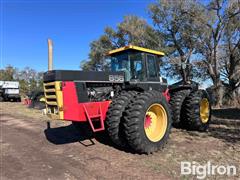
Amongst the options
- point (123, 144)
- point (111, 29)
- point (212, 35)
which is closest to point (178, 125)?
point (123, 144)

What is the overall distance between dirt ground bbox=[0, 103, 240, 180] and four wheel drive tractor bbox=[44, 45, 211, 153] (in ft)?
1.42

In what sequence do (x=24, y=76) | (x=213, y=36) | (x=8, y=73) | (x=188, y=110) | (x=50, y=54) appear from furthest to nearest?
(x=24, y=76), (x=8, y=73), (x=213, y=36), (x=50, y=54), (x=188, y=110)

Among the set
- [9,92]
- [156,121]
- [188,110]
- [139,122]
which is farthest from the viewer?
[9,92]

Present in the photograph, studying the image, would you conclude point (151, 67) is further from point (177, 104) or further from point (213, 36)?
point (213, 36)

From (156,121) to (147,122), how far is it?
324 mm

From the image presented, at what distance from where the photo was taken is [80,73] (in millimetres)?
5562

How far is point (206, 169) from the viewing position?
174 inches

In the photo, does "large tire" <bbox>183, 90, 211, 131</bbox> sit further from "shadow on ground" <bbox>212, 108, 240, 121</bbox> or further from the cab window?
"shadow on ground" <bbox>212, 108, 240, 121</bbox>

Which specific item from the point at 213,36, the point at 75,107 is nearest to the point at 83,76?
the point at 75,107

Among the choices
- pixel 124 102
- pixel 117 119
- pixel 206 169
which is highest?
pixel 124 102

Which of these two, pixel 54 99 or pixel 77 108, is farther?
pixel 54 99

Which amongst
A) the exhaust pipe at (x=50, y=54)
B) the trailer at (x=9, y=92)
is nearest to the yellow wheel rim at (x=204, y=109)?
the exhaust pipe at (x=50, y=54)

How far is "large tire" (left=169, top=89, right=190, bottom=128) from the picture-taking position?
7.41m

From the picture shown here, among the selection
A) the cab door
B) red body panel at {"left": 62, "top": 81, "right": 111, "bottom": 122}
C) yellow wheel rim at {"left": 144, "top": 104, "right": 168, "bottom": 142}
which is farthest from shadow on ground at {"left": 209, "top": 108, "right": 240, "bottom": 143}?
red body panel at {"left": 62, "top": 81, "right": 111, "bottom": 122}
